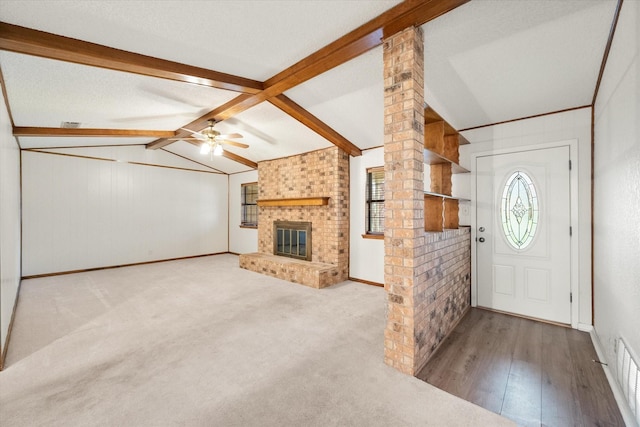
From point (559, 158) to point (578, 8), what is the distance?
1.77 metres

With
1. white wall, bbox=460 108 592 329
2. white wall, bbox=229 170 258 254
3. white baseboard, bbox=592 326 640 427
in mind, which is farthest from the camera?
white wall, bbox=229 170 258 254

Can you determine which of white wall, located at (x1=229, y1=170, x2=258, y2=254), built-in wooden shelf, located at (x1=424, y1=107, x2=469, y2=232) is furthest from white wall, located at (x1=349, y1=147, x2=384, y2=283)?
white wall, located at (x1=229, y1=170, x2=258, y2=254)

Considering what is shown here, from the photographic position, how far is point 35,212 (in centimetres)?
528

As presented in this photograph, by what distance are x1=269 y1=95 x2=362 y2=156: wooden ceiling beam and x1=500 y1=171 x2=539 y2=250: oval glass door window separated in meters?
2.44

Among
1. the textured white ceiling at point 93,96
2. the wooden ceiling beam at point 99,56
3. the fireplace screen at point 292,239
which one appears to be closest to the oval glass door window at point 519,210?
the fireplace screen at point 292,239

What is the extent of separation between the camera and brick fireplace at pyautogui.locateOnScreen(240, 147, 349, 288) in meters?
4.96

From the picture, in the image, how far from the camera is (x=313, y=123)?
4164 millimetres

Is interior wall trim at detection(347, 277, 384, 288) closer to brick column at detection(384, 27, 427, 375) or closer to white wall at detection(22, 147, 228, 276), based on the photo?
brick column at detection(384, 27, 427, 375)

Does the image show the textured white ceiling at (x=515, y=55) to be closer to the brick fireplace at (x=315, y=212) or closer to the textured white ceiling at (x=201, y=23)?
the textured white ceiling at (x=201, y=23)

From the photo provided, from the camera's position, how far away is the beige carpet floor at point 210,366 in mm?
1760

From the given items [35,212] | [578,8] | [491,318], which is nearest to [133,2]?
[578,8]

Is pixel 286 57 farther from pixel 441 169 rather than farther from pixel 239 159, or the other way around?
pixel 239 159

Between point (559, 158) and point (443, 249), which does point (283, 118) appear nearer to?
point (443, 249)

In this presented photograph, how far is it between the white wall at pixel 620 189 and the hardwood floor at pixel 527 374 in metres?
0.28
